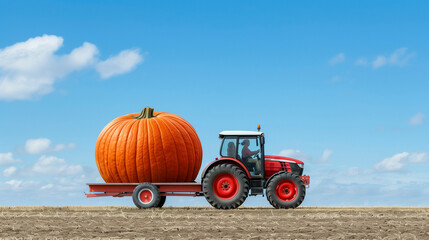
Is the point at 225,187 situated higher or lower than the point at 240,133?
lower

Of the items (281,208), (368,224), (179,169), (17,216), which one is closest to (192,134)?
(179,169)

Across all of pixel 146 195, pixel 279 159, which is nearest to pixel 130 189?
pixel 146 195

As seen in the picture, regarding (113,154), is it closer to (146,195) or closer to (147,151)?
(147,151)

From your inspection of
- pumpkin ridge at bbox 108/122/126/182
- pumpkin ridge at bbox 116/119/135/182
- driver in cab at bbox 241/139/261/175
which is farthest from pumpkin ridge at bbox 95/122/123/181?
driver in cab at bbox 241/139/261/175

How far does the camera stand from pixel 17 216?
1402 cm

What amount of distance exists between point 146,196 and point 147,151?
54.6 inches

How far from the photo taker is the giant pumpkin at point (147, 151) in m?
16.5

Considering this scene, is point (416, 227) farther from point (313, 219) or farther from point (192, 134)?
point (192, 134)

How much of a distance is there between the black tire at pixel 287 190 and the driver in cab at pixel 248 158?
0.62 m

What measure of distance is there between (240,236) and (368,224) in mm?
3549

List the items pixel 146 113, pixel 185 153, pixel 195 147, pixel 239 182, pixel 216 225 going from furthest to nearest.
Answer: pixel 146 113 → pixel 195 147 → pixel 185 153 → pixel 239 182 → pixel 216 225

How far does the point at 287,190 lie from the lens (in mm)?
15469

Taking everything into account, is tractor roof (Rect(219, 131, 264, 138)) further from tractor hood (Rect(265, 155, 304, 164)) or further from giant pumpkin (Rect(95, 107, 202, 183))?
giant pumpkin (Rect(95, 107, 202, 183))

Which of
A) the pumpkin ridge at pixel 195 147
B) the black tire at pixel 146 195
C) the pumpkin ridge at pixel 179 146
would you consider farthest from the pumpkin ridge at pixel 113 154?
the pumpkin ridge at pixel 195 147
